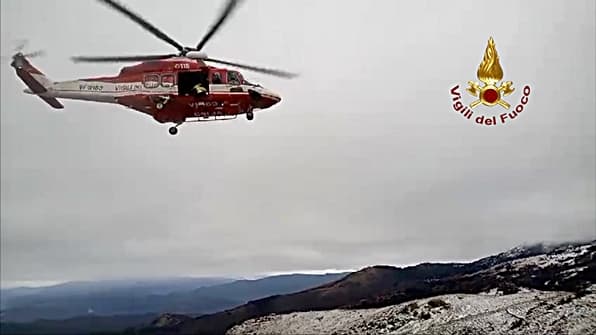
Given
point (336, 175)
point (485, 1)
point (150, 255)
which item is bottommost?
point (150, 255)

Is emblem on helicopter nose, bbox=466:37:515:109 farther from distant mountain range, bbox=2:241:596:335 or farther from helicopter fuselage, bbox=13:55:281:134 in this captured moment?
helicopter fuselage, bbox=13:55:281:134

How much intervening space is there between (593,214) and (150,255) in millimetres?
2602

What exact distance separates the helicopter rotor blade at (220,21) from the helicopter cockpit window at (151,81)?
0.29m

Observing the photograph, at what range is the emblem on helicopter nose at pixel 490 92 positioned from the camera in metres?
6.12

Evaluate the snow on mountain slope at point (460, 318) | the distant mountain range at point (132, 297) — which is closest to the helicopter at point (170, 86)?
the distant mountain range at point (132, 297)

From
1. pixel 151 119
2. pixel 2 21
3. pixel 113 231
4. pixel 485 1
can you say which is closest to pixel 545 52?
pixel 485 1

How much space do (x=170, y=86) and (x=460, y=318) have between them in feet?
7.04

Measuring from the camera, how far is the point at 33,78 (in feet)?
20.0

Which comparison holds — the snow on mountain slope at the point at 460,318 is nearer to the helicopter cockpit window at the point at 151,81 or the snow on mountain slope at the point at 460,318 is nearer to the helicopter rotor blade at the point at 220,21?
the helicopter cockpit window at the point at 151,81

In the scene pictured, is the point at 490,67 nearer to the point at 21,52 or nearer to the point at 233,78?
the point at 233,78

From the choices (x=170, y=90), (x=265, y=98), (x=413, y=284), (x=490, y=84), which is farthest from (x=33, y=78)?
(x=490, y=84)

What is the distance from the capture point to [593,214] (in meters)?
6.09

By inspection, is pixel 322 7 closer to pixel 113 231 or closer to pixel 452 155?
pixel 452 155

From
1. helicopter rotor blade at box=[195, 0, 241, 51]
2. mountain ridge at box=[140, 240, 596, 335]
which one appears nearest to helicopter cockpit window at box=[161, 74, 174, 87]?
helicopter rotor blade at box=[195, 0, 241, 51]
